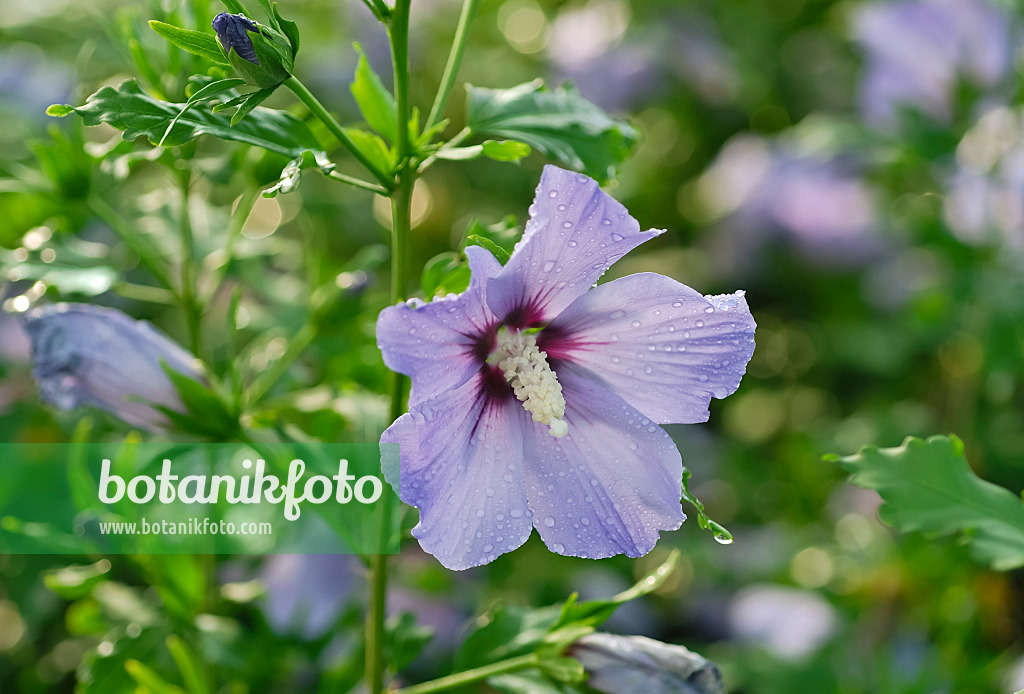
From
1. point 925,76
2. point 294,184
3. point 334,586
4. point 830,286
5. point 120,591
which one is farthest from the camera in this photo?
point 830,286

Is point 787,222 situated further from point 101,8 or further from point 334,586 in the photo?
point 101,8

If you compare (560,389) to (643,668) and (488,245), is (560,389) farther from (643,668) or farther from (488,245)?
(643,668)

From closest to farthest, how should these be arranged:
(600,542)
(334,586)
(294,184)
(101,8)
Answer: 1. (294,184)
2. (600,542)
3. (334,586)
4. (101,8)

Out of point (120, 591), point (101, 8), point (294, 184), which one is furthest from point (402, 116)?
point (101, 8)

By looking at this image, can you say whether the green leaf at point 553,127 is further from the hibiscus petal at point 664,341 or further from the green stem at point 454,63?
the hibiscus petal at point 664,341

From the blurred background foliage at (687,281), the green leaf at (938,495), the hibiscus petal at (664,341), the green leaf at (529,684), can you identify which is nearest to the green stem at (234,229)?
the blurred background foliage at (687,281)

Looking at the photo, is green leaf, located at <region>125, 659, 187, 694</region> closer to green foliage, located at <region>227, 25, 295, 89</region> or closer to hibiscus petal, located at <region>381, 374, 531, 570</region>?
hibiscus petal, located at <region>381, 374, 531, 570</region>
